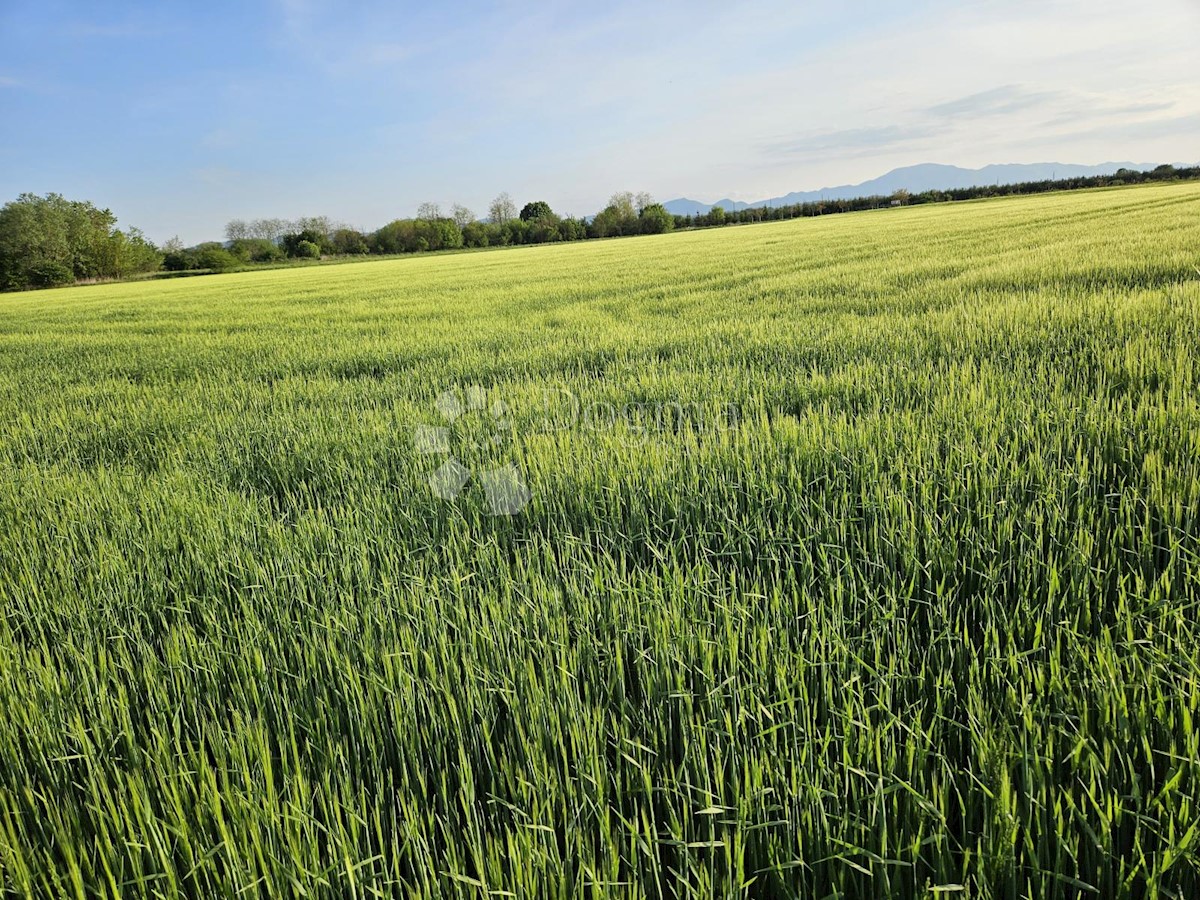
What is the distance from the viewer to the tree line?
57.7 m

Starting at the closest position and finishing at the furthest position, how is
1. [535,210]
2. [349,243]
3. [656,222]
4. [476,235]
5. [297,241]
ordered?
[656,222], [297,241], [349,243], [476,235], [535,210]

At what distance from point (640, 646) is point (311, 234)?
92.2m

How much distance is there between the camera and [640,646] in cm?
126

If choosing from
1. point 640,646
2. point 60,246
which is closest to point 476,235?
point 60,246

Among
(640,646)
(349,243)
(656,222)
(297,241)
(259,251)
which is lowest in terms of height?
(640,646)

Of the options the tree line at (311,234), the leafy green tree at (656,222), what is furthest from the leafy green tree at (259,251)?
the leafy green tree at (656,222)

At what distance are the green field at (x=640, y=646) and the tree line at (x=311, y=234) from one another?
6905cm

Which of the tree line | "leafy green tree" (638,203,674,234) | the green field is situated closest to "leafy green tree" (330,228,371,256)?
the tree line

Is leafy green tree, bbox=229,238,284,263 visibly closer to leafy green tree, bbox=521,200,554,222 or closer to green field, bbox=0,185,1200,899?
A: leafy green tree, bbox=521,200,554,222

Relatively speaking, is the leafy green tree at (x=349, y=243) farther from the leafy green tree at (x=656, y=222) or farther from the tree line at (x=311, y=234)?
the leafy green tree at (x=656, y=222)

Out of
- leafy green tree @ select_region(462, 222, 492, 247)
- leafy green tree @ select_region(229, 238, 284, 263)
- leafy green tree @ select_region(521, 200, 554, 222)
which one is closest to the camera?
leafy green tree @ select_region(229, 238, 284, 263)

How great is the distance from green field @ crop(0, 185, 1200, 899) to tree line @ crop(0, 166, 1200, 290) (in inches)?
2718

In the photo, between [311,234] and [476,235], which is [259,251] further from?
[476,235]

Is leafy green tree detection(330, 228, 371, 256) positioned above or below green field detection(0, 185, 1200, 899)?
above
